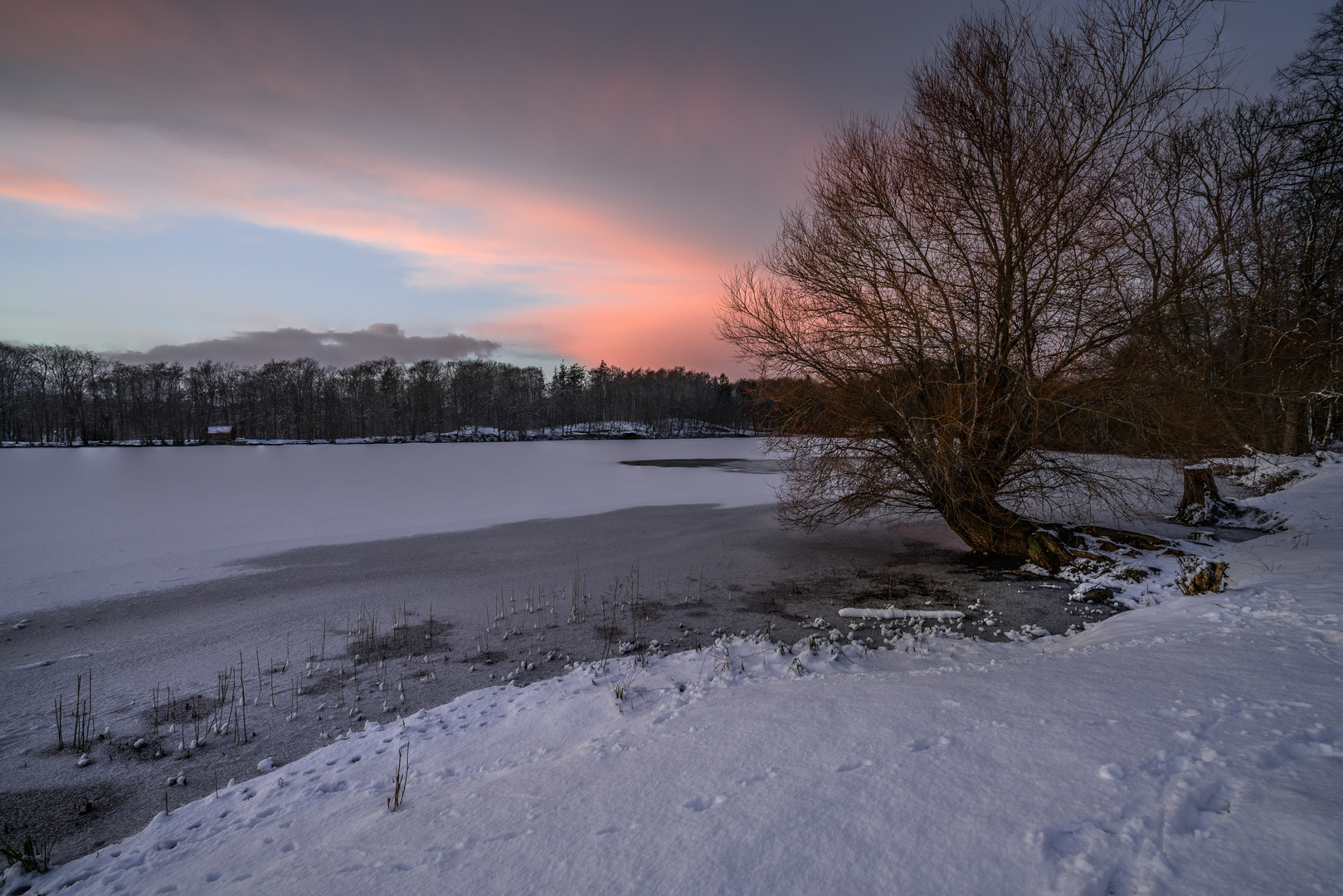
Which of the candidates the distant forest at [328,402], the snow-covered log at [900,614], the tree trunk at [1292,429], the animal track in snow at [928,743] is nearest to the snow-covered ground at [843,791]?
the animal track in snow at [928,743]

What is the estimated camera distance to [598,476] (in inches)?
1041

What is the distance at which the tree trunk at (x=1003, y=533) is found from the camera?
32.1 ft

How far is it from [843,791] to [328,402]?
90.7 meters

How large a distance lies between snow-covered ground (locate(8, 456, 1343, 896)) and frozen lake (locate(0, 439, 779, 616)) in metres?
7.53

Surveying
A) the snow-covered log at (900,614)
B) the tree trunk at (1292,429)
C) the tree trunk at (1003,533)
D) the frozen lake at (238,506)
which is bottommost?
the frozen lake at (238,506)

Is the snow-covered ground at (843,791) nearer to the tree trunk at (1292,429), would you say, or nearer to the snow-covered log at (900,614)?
the snow-covered log at (900,614)

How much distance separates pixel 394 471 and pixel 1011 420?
2756 cm

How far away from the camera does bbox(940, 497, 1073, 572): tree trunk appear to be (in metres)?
9.79

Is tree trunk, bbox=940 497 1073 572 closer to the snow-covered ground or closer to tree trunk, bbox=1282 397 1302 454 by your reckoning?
the snow-covered ground

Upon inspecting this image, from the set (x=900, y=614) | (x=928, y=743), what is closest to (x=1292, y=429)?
(x=900, y=614)

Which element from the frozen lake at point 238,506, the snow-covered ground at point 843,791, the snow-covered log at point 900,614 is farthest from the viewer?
the frozen lake at point 238,506

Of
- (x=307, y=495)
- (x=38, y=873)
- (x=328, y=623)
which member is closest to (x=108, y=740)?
(x=38, y=873)

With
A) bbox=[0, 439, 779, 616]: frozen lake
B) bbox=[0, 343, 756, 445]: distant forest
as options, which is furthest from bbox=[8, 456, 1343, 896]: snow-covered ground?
bbox=[0, 343, 756, 445]: distant forest

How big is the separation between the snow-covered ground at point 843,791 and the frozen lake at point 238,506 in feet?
24.7
